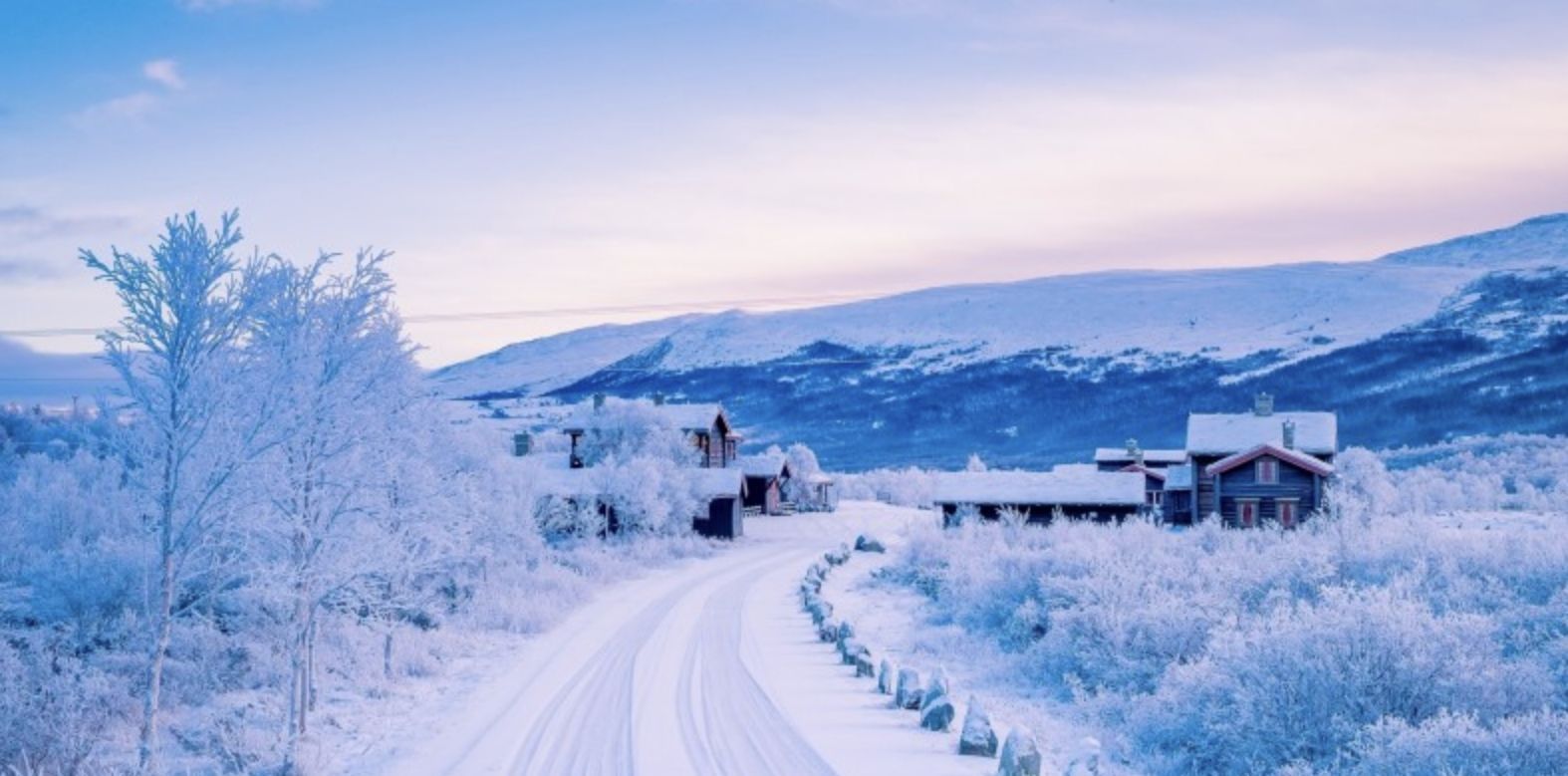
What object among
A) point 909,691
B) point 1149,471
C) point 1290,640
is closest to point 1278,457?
point 1149,471

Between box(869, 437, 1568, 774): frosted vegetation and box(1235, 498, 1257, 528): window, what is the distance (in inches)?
296

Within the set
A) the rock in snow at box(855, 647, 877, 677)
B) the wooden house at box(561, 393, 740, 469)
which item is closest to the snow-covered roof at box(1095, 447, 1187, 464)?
the wooden house at box(561, 393, 740, 469)

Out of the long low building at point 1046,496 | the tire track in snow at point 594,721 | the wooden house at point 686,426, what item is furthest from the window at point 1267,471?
the wooden house at point 686,426

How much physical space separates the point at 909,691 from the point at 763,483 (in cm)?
4924

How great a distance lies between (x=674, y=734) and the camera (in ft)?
49.8

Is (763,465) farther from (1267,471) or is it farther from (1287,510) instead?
(1287,510)

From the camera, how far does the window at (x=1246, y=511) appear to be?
42562 mm

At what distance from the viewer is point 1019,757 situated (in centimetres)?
1209

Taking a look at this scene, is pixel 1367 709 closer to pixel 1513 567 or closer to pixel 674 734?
pixel 674 734

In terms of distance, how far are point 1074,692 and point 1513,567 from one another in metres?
10.3

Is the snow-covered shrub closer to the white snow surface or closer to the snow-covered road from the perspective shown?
the snow-covered road

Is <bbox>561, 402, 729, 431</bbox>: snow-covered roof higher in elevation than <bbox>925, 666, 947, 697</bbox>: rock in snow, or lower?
higher

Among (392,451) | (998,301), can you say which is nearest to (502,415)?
(998,301)

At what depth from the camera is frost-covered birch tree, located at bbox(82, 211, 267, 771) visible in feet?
41.2
